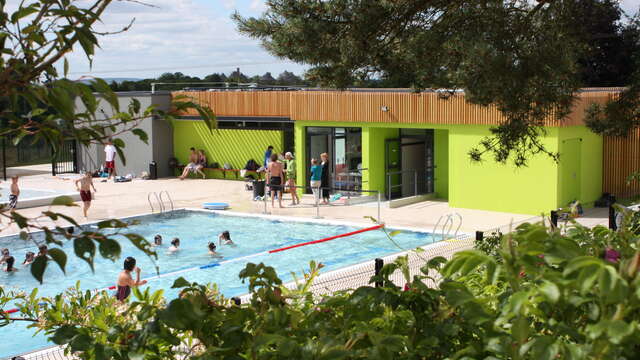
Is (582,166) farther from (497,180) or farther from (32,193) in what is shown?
(32,193)

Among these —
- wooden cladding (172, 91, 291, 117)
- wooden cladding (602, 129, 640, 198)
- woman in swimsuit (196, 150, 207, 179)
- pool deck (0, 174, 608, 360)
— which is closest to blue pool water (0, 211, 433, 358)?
pool deck (0, 174, 608, 360)

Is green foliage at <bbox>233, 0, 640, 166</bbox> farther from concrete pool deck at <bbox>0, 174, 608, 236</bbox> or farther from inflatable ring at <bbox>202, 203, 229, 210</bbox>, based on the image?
inflatable ring at <bbox>202, 203, 229, 210</bbox>

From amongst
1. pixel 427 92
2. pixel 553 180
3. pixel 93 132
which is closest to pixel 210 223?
pixel 427 92

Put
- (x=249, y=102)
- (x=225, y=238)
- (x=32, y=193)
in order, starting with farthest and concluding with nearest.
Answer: (x=249, y=102) < (x=32, y=193) < (x=225, y=238)

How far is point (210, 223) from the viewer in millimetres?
20969

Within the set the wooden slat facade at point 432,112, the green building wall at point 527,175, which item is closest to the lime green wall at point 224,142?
the wooden slat facade at point 432,112

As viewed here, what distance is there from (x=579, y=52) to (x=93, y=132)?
8.69m

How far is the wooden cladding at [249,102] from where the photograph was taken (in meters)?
27.1

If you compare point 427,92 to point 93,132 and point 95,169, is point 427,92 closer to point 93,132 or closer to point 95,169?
point 95,169

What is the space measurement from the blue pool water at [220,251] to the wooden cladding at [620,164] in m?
6.95

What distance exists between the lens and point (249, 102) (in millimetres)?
28078

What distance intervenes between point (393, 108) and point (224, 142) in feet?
30.2

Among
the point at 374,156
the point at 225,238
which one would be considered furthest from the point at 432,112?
the point at 225,238

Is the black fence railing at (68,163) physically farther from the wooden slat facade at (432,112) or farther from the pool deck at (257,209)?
the wooden slat facade at (432,112)
